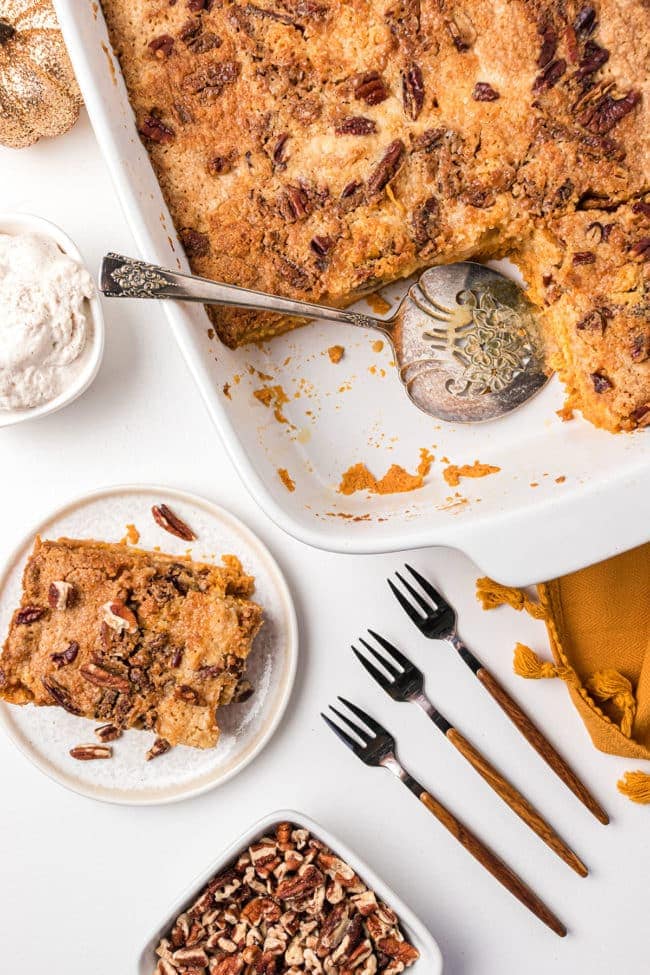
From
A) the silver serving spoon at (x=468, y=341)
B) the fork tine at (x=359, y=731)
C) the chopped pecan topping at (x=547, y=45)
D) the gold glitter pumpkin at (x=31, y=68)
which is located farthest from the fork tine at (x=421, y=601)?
the gold glitter pumpkin at (x=31, y=68)

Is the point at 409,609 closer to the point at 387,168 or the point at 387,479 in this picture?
the point at 387,479

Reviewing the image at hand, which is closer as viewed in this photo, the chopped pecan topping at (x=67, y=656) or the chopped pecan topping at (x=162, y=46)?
the chopped pecan topping at (x=162, y=46)

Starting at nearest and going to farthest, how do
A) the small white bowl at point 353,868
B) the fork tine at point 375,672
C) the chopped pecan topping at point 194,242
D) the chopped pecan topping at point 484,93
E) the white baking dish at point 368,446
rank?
1. the white baking dish at point 368,446
2. the chopped pecan topping at point 484,93
3. the chopped pecan topping at point 194,242
4. the small white bowl at point 353,868
5. the fork tine at point 375,672

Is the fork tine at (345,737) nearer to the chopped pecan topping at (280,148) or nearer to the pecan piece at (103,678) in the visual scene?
the pecan piece at (103,678)

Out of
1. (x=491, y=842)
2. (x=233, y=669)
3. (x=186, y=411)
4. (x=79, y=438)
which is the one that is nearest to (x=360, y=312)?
(x=186, y=411)

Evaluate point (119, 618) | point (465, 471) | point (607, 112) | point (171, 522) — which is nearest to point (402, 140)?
point (607, 112)
